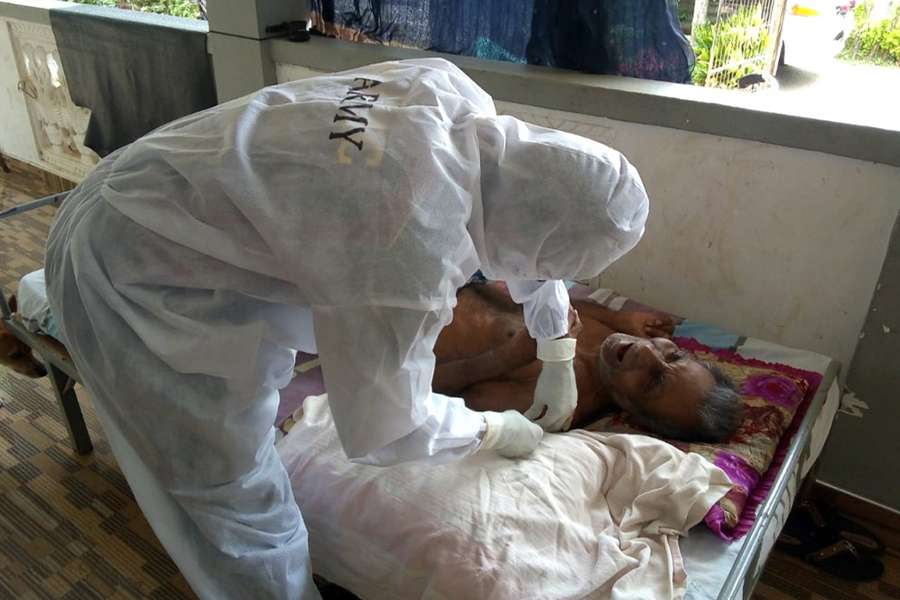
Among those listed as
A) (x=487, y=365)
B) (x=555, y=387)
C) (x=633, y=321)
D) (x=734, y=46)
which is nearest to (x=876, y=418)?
(x=633, y=321)

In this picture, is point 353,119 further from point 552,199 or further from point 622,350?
point 622,350

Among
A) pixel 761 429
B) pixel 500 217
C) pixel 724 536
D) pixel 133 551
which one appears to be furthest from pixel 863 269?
pixel 133 551

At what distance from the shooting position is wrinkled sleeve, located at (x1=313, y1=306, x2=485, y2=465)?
1.00 metres

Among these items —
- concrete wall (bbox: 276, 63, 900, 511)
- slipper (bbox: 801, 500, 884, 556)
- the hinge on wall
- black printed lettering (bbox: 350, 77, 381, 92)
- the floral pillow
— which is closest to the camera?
black printed lettering (bbox: 350, 77, 381, 92)

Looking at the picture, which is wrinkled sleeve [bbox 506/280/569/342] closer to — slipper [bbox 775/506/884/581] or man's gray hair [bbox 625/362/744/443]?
man's gray hair [bbox 625/362/744/443]

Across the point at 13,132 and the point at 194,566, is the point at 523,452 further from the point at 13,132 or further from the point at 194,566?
the point at 13,132

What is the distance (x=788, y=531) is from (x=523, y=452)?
89 cm

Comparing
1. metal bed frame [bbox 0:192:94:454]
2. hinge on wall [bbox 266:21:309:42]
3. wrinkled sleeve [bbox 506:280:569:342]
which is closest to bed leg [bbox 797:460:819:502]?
wrinkled sleeve [bbox 506:280:569:342]

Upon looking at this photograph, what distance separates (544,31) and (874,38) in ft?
3.00

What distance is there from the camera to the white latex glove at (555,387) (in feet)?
4.95

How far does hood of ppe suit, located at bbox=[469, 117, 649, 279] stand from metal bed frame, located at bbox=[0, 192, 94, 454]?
4.12 feet

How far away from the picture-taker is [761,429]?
155 centimetres

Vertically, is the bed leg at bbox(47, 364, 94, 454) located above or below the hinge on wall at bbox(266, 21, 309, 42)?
below

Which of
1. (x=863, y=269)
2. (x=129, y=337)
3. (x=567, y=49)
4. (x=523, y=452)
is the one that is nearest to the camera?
(x=129, y=337)
